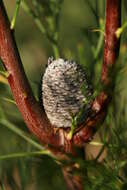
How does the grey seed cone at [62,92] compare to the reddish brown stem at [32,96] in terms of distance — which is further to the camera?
the grey seed cone at [62,92]

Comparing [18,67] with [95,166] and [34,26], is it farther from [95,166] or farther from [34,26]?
[34,26]

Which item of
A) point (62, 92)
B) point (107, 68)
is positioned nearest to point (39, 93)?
point (62, 92)

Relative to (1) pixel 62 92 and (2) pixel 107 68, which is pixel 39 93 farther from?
(2) pixel 107 68

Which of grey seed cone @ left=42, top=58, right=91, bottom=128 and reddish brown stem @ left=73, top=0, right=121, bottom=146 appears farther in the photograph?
grey seed cone @ left=42, top=58, right=91, bottom=128

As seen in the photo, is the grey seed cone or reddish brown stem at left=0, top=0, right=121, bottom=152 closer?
reddish brown stem at left=0, top=0, right=121, bottom=152

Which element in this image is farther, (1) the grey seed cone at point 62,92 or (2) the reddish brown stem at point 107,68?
(1) the grey seed cone at point 62,92
